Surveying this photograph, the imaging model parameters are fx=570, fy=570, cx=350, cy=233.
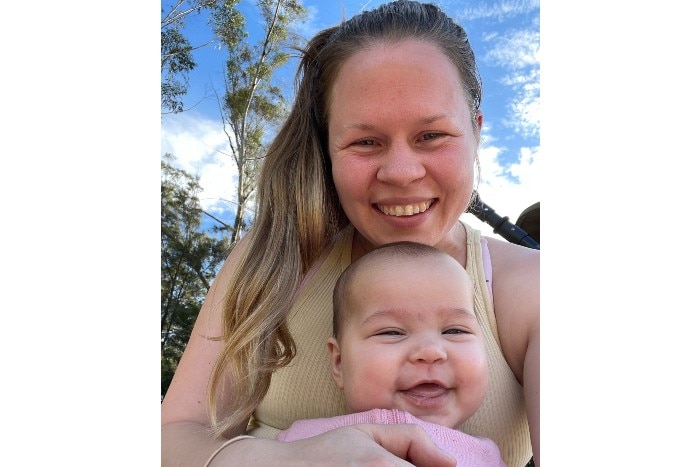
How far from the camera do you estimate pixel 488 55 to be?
1.33 m

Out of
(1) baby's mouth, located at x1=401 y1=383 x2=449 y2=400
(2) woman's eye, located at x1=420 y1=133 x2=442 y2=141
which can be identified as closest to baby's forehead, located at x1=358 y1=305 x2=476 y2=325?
(1) baby's mouth, located at x1=401 y1=383 x2=449 y2=400

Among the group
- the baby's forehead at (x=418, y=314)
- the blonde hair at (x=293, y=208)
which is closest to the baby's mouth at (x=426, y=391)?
the baby's forehead at (x=418, y=314)

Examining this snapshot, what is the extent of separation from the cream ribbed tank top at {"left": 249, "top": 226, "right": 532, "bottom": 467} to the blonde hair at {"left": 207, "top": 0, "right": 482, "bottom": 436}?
0.04 m

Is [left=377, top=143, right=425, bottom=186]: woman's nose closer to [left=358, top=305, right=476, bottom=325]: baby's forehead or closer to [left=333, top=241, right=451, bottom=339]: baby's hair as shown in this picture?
[left=333, top=241, right=451, bottom=339]: baby's hair

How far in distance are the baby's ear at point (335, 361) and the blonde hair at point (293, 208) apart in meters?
0.13

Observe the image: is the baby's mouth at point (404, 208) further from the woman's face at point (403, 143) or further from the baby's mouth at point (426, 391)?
the baby's mouth at point (426, 391)

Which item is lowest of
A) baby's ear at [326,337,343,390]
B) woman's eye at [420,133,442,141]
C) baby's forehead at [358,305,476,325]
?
baby's ear at [326,337,343,390]

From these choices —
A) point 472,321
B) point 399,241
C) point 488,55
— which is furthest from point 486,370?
point 488,55

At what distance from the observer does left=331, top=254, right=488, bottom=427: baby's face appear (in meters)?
1.06

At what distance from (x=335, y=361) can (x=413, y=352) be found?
0.69 ft

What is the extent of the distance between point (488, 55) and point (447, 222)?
0.41 metres

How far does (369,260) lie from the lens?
1.23 meters
